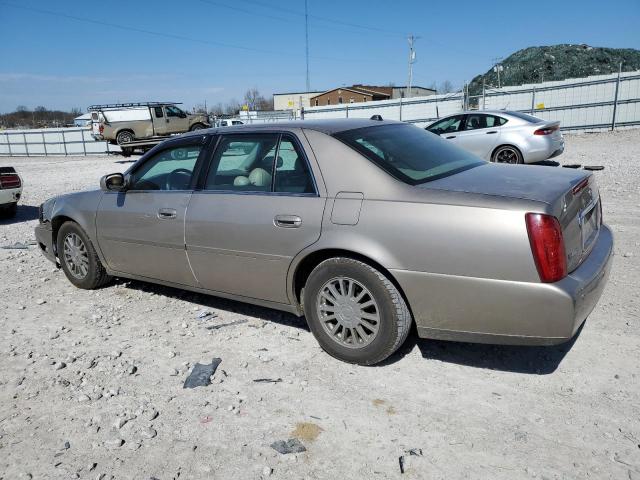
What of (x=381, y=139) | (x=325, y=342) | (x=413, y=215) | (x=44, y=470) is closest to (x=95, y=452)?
(x=44, y=470)

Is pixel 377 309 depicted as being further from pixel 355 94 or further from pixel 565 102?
pixel 355 94

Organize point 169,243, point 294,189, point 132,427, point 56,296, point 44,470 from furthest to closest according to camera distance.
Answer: point 56,296 → point 169,243 → point 294,189 → point 132,427 → point 44,470

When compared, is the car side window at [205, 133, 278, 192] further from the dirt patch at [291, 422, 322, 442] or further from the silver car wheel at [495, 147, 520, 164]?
the silver car wheel at [495, 147, 520, 164]

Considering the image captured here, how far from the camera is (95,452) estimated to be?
2697mm

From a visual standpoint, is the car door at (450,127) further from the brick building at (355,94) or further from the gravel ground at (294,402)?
the brick building at (355,94)

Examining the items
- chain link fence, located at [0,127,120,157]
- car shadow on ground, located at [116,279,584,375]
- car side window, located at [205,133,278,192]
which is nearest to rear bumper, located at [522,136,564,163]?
car shadow on ground, located at [116,279,584,375]

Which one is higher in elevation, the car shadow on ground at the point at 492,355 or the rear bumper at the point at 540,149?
the rear bumper at the point at 540,149

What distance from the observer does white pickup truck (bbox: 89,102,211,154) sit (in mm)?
24141

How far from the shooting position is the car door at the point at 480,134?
1148 cm

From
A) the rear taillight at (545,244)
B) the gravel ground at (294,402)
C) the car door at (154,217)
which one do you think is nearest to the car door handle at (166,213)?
the car door at (154,217)

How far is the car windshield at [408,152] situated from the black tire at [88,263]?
9.63 ft

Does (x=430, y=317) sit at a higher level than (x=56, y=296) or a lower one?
higher

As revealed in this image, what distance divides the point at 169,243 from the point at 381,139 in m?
1.91

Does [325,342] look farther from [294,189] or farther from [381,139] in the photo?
[381,139]
